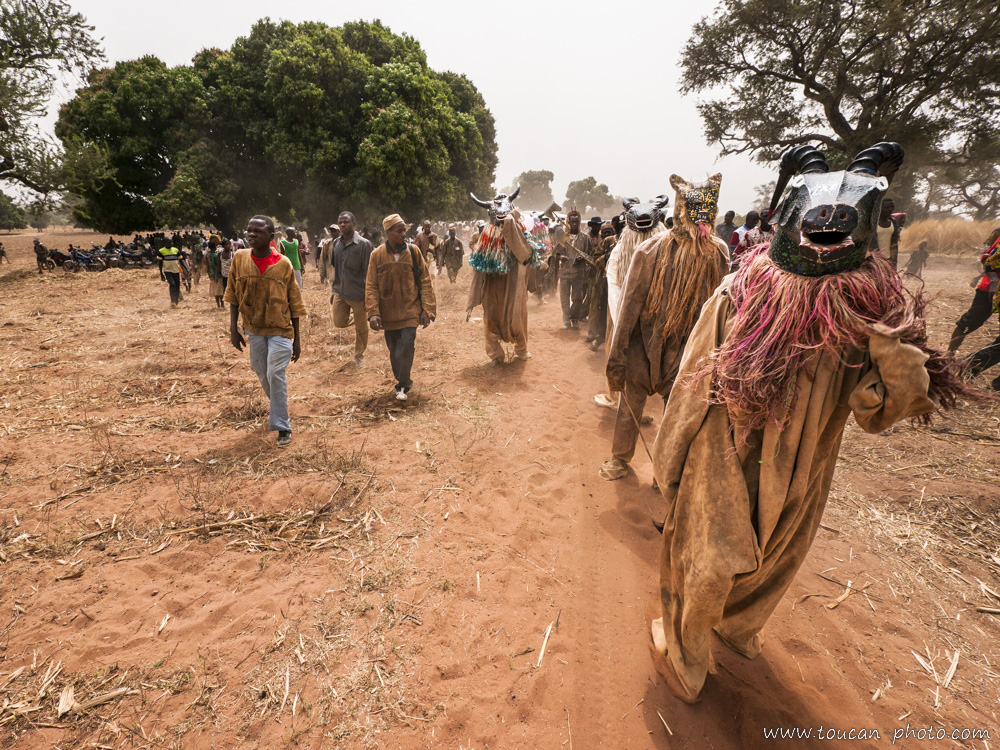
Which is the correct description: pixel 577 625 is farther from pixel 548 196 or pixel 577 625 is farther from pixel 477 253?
pixel 548 196

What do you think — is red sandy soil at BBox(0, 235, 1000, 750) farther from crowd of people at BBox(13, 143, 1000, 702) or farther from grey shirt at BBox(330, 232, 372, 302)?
grey shirt at BBox(330, 232, 372, 302)

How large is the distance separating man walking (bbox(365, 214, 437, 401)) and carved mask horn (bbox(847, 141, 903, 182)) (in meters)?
4.14

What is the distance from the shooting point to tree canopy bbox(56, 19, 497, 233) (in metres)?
18.6

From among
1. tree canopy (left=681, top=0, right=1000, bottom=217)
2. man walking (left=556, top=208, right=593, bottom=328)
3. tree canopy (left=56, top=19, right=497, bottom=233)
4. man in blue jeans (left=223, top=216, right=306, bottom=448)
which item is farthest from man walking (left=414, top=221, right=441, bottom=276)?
tree canopy (left=681, top=0, right=1000, bottom=217)

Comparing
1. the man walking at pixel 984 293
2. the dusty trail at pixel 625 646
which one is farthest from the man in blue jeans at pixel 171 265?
the man walking at pixel 984 293

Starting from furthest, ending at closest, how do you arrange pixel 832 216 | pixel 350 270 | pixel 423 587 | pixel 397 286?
pixel 350 270, pixel 397 286, pixel 423 587, pixel 832 216

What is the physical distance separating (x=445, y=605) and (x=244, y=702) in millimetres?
1062

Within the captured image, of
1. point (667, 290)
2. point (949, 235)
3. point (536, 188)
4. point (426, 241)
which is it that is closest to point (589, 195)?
point (536, 188)

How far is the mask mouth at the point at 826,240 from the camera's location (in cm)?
160

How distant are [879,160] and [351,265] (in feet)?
19.5

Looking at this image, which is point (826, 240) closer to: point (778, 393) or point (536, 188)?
point (778, 393)

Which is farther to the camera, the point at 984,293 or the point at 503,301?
the point at 503,301

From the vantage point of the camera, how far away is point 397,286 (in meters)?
5.28

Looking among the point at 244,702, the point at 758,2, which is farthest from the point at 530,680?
the point at 758,2
